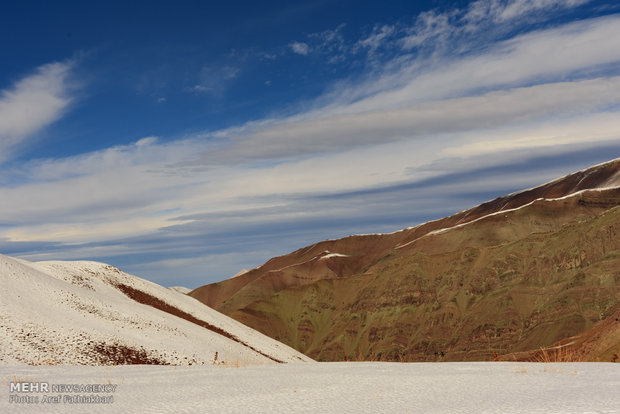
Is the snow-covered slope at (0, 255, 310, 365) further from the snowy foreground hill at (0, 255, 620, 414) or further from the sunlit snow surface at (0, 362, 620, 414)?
the sunlit snow surface at (0, 362, 620, 414)

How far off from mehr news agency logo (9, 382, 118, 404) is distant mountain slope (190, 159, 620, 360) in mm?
67347

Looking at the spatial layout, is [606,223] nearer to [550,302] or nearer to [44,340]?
[550,302]

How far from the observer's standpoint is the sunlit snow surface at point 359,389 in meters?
6.79

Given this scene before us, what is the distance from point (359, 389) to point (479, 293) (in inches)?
3733

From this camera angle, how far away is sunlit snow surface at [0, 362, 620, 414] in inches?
267

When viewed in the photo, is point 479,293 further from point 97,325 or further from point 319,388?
point 319,388

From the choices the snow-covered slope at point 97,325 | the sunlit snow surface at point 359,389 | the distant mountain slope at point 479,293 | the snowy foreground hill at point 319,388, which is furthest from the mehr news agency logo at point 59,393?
the distant mountain slope at point 479,293

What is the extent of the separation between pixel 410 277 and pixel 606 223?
36693 millimetres

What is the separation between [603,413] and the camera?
559cm

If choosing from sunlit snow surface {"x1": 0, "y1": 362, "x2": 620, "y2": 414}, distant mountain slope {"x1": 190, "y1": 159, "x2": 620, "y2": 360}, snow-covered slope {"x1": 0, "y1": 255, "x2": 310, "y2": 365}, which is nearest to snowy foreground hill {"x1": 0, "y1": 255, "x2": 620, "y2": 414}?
sunlit snow surface {"x1": 0, "y1": 362, "x2": 620, "y2": 414}

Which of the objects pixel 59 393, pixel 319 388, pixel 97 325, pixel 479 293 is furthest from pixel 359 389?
pixel 479 293

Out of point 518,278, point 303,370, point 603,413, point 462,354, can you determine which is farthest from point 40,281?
point 518,278

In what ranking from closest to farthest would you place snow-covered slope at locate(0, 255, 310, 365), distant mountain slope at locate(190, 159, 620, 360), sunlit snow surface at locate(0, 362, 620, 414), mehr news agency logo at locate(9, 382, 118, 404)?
sunlit snow surface at locate(0, 362, 620, 414), mehr news agency logo at locate(9, 382, 118, 404), snow-covered slope at locate(0, 255, 310, 365), distant mountain slope at locate(190, 159, 620, 360)

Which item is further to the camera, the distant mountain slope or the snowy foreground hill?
the distant mountain slope
